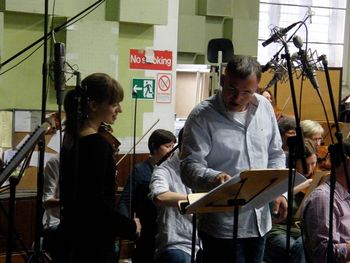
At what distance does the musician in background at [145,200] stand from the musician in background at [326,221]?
121 cm

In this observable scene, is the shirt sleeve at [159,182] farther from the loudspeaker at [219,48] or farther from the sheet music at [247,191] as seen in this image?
the loudspeaker at [219,48]

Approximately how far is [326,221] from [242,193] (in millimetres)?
582

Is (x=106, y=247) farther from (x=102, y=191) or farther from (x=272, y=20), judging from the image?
(x=272, y=20)

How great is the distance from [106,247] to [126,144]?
305 centimetres

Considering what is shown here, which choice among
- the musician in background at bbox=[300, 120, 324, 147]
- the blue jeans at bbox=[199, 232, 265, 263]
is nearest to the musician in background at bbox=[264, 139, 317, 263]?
the musician in background at bbox=[300, 120, 324, 147]

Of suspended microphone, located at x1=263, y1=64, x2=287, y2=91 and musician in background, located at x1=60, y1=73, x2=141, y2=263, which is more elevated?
suspended microphone, located at x1=263, y1=64, x2=287, y2=91

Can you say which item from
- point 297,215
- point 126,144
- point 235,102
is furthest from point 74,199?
point 126,144

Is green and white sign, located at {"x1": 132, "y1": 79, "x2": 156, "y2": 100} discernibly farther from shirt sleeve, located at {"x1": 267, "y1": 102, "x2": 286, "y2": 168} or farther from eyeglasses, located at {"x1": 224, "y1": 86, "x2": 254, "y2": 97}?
eyeglasses, located at {"x1": 224, "y1": 86, "x2": 254, "y2": 97}

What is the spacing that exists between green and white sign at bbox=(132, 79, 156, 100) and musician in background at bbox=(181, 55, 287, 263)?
2.73 metres

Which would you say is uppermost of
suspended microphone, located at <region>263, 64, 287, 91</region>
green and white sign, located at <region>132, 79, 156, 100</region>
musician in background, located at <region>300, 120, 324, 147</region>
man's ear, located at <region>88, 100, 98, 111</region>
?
suspended microphone, located at <region>263, 64, 287, 91</region>

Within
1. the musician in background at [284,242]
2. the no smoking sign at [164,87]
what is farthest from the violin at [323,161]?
the no smoking sign at [164,87]

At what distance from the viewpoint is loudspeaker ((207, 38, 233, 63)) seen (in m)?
7.16

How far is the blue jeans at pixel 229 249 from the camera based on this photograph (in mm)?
2742

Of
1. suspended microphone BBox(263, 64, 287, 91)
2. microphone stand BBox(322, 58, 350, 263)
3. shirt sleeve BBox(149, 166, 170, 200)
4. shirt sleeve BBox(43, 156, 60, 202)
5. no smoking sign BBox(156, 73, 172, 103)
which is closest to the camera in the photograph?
microphone stand BBox(322, 58, 350, 263)
